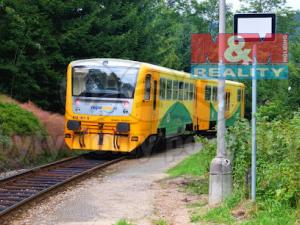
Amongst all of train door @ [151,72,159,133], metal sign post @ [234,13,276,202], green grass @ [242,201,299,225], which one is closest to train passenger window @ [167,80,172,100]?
train door @ [151,72,159,133]

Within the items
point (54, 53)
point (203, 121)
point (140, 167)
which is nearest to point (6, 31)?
point (54, 53)

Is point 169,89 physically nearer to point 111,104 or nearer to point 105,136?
point 111,104

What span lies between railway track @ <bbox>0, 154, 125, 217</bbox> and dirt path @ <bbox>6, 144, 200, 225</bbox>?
1.00 feet

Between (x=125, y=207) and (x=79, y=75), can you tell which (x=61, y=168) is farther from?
(x=125, y=207)

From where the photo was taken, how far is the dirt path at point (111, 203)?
918 centimetres

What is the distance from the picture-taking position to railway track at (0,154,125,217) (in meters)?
10.9

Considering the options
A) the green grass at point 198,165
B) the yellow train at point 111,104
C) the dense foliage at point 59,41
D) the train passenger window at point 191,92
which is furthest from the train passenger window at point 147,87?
the dense foliage at point 59,41

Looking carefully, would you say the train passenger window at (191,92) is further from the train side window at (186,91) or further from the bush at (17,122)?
the bush at (17,122)

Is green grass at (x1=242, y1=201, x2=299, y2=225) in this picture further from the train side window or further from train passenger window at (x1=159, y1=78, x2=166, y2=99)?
the train side window

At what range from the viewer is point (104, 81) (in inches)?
714

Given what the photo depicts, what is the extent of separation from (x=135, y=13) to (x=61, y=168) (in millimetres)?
15657

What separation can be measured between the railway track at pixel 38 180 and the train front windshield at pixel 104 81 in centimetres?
206

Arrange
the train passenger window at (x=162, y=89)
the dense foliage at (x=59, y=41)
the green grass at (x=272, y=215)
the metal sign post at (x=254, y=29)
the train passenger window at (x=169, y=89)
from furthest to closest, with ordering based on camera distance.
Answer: the dense foliage at (x=59, y=41) → the train passenger window at (x=169, y=89) → the train passenger window at (x=162, y=89) → the metal sign post at (x=254, y=29) → the green grass at (x=272, y=215)

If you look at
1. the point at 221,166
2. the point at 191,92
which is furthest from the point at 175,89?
the point at 221,166
